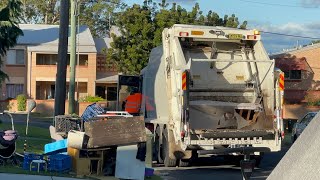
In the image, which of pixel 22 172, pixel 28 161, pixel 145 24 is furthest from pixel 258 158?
pixel 145 24

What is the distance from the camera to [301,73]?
46.7m

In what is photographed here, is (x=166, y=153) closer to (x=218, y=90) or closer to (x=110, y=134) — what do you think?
(x=218, y=90)

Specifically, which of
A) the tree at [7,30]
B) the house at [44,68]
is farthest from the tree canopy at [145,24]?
the tree at [7,30]

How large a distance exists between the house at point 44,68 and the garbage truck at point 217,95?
37664 mm

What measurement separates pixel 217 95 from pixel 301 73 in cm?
3203

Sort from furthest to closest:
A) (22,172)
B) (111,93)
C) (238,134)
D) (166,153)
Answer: (111,93)
(166,153)
(238,134)
(22,172)

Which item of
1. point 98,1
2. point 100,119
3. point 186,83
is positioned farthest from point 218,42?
point 98,1

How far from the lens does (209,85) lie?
16031mm

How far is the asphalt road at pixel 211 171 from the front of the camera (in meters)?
15.1

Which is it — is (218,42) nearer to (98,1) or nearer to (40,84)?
(40,84)

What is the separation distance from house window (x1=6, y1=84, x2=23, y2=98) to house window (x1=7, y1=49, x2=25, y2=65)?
196cm

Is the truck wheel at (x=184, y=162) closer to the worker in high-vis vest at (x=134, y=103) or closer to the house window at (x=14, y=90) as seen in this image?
the worker in high-vis vest at (x=134, y=103)

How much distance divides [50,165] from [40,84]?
4263 centimetres

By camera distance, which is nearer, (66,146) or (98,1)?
(66,146)
